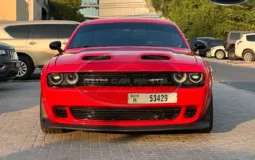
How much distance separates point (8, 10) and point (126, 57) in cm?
2524

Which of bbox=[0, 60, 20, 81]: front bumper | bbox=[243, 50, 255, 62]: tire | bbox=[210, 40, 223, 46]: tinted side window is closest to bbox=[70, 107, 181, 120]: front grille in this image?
bbox=[0, 60, 20, 81]: front bumper

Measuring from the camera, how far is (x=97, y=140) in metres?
6.18

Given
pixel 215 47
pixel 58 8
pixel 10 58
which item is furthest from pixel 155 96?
pixel 58 8

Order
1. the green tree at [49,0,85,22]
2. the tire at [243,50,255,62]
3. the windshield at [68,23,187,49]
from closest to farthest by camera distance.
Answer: the windshield at [68,23,187,49]
the tire at [243,50,255,62]
the green tree at [49,0,85,22]

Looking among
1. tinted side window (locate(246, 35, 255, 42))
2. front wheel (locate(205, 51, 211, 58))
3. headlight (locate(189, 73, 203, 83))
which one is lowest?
front wheel (locate(205, 51, 211, 58))

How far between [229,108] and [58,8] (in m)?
53.4

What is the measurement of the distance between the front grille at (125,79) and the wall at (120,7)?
98256 millimetres

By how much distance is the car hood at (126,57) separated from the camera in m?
5.89

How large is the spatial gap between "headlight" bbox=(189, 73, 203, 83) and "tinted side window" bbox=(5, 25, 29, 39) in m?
10.4

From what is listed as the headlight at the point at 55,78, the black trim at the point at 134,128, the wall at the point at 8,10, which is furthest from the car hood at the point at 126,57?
the wall at the point at 8,10

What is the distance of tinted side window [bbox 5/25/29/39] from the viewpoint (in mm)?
15354

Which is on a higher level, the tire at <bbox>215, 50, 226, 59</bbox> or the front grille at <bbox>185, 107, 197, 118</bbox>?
the front grille at <bbox>185, 107, 197, 118</bbox>

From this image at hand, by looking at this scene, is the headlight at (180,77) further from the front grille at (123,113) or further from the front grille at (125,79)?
the front grille at (123,113)

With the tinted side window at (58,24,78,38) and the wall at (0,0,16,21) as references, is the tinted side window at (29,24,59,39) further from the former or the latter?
the wall at (0,0,16,21)
